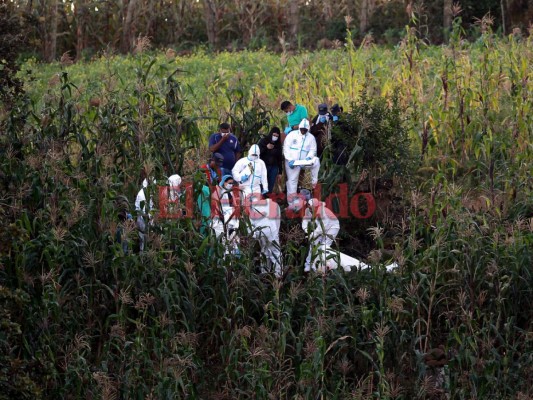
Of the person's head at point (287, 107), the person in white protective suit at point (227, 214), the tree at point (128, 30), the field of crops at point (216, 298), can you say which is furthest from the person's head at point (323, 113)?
the tree at point (128, 30)

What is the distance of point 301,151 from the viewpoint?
13.6 m

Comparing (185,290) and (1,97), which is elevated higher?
(1,97)

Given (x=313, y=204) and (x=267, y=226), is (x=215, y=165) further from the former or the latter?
(x=313, y=204)

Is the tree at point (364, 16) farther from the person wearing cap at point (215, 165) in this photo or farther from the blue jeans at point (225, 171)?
the person wearing cap at point (215, 165)

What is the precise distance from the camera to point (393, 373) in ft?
33.2

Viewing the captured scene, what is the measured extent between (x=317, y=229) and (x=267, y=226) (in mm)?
843

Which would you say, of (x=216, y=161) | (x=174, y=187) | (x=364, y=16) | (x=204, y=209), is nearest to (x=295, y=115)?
(x=216, y=161)

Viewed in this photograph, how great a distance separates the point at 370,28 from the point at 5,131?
68.6 ft

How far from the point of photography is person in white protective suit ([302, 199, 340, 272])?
11055 millimetres

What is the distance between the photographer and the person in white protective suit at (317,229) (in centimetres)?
1105

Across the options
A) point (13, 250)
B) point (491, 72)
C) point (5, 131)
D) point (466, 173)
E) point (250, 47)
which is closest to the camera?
point (13, 250)

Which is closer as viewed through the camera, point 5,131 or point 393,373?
point 393,373

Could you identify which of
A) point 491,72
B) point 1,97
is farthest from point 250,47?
point 1,97

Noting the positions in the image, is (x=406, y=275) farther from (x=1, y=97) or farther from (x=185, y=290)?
(x=1, y=97)
